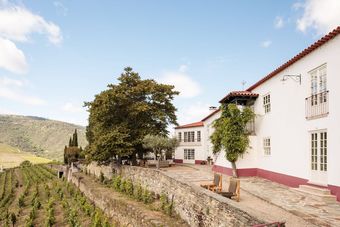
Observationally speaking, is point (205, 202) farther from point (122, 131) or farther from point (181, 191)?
point (122, 131)

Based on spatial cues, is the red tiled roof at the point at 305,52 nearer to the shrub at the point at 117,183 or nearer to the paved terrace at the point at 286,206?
the paved terrace at the point at 286,206

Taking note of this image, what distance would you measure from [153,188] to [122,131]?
975 centimetres

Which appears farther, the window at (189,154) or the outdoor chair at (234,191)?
the window at (189,154)

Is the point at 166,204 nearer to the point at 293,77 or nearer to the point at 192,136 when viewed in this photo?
the point at 293,77

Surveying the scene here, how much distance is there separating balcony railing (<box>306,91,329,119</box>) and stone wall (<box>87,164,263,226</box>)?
20.5 ft

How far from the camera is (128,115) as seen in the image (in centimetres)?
2783

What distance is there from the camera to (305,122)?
13.6 meters

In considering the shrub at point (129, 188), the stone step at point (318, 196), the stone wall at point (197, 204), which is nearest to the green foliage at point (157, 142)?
the shrub at point (129, 188)

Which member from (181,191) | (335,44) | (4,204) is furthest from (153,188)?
(4,204)

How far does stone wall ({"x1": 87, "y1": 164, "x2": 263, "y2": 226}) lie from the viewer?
7.81 m

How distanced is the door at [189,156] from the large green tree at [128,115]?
27.8 ft

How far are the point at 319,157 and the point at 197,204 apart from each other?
6106mm

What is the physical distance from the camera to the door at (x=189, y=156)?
36100 mm

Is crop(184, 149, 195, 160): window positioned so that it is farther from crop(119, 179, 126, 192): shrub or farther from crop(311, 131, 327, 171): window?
crop(311, 131, 327, 171): window
